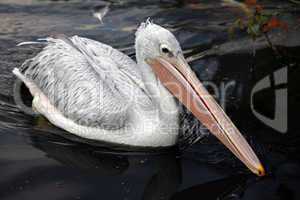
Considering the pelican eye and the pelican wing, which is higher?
the pelican eye

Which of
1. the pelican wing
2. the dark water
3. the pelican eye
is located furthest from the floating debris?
the pelican eye

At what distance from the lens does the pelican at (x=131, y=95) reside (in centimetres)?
376

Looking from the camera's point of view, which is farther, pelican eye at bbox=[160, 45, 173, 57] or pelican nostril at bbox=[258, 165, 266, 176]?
pelican eye at bbox=[160, 45, 173, 57]

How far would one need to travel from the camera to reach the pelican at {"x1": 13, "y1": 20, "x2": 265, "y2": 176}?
3758mm

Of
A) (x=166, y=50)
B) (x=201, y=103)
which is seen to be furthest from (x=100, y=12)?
(x=201, y=103)

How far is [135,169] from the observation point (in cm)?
381

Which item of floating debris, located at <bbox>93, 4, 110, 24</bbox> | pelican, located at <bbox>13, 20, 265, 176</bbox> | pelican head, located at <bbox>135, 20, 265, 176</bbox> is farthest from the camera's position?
floating debris, located at <bbox>93, 4, 110, 24</bbox>

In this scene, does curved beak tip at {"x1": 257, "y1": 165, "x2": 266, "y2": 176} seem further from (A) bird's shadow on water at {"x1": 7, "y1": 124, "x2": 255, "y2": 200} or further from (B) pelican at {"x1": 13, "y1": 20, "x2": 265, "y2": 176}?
(A) bird's shadow on water at {"x1": 7, "y1": 124, "x2": 255, "y2": 200}

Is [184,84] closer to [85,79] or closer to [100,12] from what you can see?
[85,79]

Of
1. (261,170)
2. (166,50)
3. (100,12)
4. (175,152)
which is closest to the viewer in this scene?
(261,170)

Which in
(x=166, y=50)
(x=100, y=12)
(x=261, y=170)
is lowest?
(x=261, y=170)

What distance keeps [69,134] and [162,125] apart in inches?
31.9

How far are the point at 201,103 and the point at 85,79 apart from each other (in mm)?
1160

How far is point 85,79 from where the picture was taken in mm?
4504
